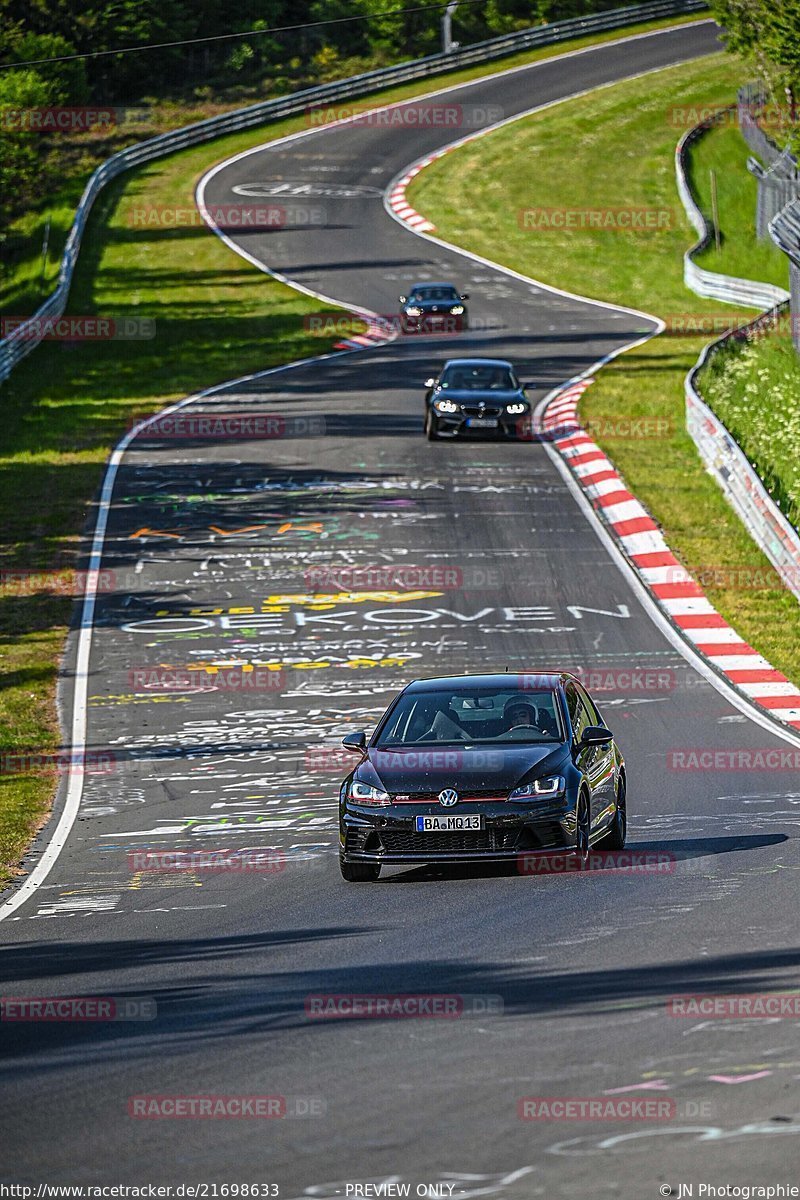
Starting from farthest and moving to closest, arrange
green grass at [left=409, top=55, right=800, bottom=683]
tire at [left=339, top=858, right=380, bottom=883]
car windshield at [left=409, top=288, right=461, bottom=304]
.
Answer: car windshield at [left=409, top=288, right=461, bottom=304], green grass at [left=409, top=55, right=800, bottom=683], tire at [left=339, top=858, right=380, bottom=883]

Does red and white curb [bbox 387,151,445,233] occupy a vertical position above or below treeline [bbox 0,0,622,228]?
below

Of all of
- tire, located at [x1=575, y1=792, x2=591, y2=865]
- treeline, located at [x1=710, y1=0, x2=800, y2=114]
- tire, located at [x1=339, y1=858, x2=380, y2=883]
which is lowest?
tire, located at [x1=339, y1=858, x2=380, y2=883]

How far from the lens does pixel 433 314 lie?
4738 centimetres

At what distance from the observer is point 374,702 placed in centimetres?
2016

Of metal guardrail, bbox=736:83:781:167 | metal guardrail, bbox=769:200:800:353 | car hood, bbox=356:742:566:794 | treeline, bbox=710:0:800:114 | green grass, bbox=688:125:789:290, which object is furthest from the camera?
metal guardrail, bbox=736:83:781:167

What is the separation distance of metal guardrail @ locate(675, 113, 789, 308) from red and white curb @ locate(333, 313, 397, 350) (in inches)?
383

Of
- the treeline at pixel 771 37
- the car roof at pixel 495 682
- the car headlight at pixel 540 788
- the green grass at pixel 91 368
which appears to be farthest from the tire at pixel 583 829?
the treeline at pixel 771 37

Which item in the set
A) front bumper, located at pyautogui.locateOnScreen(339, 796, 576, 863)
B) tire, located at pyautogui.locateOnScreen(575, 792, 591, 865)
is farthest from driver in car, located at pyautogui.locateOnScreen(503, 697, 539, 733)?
front bumper, located at pyautogui.locateOnScreen(339, 796, 576, 863)

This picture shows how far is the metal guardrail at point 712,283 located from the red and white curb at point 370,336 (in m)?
9.73

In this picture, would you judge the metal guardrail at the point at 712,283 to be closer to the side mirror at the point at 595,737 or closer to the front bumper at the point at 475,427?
the front bumper at the point at 475,427

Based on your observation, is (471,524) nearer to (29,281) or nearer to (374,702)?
(374,702)

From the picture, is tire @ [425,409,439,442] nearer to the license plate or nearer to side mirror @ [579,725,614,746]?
side mirror @ [579,725,614,746]

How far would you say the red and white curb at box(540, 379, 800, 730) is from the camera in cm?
2050

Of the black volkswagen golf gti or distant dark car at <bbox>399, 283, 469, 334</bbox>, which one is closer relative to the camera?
the black volkswagen golf gti
